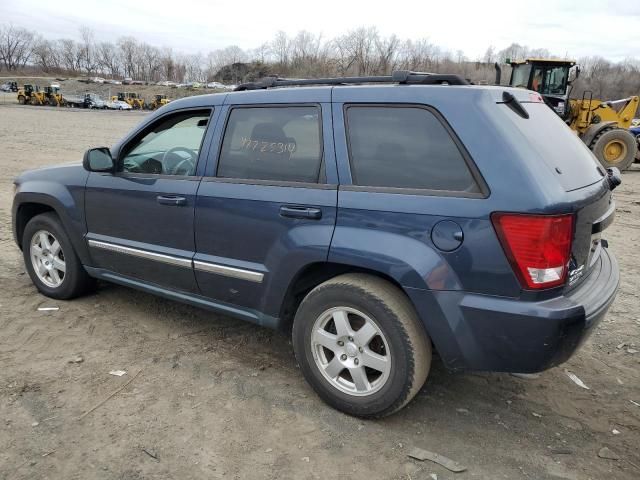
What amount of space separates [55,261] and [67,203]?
61 cm

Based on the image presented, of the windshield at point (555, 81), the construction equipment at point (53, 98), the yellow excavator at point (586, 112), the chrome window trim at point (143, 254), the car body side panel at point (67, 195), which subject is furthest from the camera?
the construction equipment at point (53, 98)

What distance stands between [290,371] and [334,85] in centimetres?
188

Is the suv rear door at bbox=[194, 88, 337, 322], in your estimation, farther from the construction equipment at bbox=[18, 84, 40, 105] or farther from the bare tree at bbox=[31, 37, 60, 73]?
the bare tree at bbox=[31, 37, 60, 73]

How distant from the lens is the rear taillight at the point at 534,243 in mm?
2461

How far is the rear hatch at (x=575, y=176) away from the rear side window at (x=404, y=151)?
371 mm

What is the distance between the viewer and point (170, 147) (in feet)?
12.9

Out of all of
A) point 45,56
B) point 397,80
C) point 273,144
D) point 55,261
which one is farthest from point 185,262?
point 45,56

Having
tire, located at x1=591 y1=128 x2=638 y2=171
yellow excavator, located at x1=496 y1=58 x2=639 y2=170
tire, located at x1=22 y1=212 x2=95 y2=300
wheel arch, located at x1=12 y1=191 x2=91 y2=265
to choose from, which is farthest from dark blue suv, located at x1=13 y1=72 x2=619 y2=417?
yellow excavator, located at x1=496 y1=58 x2=639 y2=170

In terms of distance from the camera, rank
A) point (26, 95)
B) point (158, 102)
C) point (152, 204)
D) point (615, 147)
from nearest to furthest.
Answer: point (152, 204)
point (615, 147)
point (26, 95)
point (158, 102)

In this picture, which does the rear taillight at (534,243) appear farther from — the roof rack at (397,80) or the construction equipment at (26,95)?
the construction equipment at (26,95)

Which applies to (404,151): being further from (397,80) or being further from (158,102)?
(158,102)

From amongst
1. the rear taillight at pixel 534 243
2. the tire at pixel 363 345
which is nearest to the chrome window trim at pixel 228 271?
the tire at pixel 363 345

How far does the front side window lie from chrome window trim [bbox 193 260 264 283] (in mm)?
628

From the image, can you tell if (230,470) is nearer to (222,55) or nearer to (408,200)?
(408,200)
